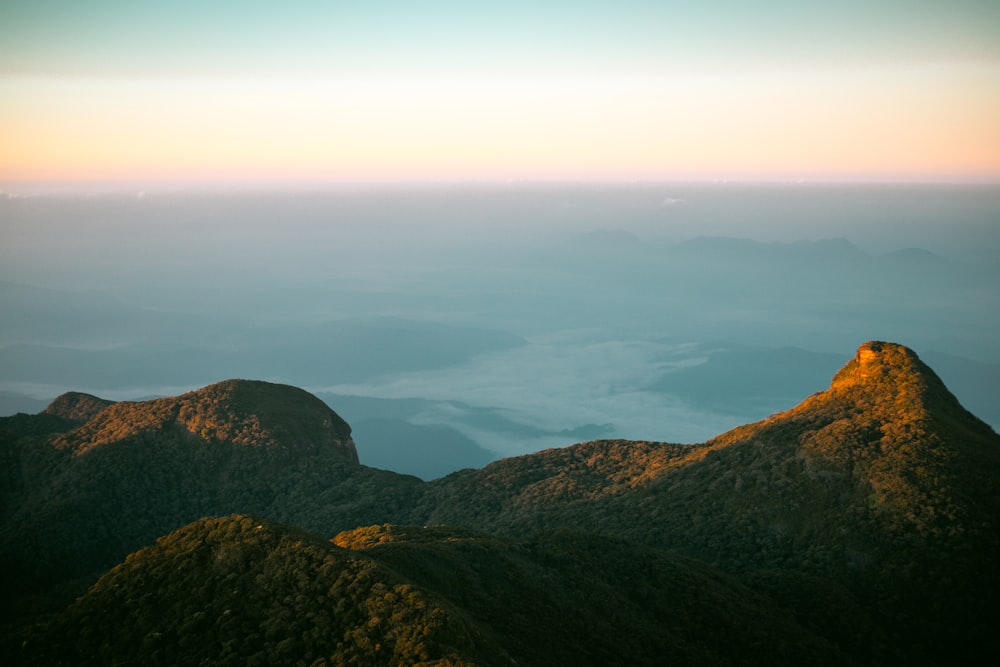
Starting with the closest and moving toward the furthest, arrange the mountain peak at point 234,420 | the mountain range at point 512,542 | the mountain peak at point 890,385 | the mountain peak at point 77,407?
the mountain range at point 512,542 → the mountain peak at point 890,385 → the mountain peak at point 234,420 → the mountain peak at point 77,407

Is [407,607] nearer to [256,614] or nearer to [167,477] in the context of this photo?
[256,614]


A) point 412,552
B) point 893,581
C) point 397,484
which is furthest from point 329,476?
point 893,581

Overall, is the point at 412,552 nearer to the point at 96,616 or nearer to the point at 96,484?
the point at 96,616

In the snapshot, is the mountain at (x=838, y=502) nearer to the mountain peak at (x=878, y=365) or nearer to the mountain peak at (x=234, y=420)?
the mountain peak at (x=878, y=365)

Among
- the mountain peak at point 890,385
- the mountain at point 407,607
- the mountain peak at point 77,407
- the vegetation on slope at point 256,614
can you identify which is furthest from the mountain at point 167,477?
the mountain peak at point 890,385

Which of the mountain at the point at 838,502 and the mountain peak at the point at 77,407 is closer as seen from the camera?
the mountain at the point at 838,502

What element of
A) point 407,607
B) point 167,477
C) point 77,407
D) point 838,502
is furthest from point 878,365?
point 77,407

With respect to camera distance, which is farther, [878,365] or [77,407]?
[77,407]

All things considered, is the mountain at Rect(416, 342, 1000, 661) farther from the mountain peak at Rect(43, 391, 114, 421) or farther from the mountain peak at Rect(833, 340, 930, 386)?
the mountain peak at Rect(43, 391, 114, 421)
